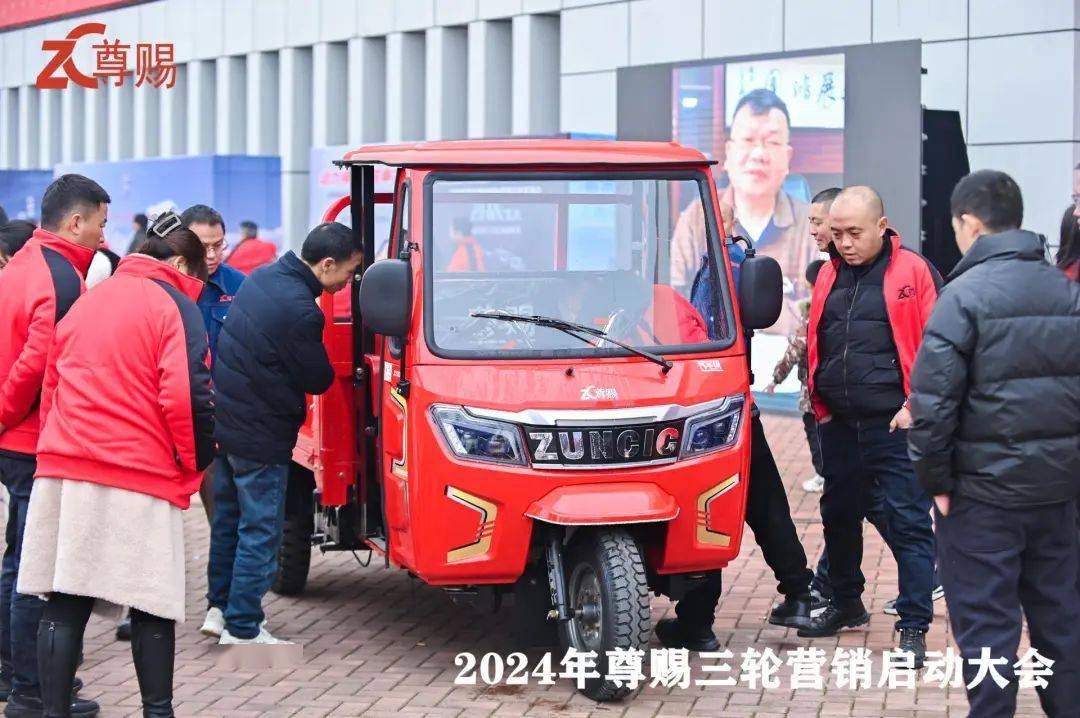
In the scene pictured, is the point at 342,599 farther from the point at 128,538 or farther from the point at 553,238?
the point at 128,538

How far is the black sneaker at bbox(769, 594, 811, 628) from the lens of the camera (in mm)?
7688

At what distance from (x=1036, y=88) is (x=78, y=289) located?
13.2 meters

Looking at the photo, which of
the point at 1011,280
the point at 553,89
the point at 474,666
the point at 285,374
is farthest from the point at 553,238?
the point at 553,89

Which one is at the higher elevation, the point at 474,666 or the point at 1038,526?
the point at 1038,526

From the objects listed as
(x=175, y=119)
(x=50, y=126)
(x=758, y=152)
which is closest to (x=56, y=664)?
(x=758, y=152)

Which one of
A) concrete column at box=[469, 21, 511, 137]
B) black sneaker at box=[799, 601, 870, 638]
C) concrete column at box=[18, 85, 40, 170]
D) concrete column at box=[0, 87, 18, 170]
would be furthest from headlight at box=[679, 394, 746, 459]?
concrete column at box=[0, 87, 18, 170]

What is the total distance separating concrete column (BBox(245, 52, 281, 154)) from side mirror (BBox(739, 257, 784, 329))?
86.8 feet

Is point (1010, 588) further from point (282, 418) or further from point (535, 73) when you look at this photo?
point (535, 73)

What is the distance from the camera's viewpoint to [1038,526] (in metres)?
5.38

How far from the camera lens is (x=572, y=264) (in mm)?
7141

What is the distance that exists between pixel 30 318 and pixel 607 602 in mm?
2368

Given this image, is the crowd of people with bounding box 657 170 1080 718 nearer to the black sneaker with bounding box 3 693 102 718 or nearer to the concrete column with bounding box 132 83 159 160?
the black sneaker with bounding box 3 693 102 718

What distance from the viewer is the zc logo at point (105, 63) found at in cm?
3556

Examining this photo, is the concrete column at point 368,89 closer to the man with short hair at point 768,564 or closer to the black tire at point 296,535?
the black tire at point 296,535
